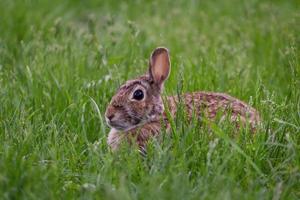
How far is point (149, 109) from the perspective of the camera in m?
5.39

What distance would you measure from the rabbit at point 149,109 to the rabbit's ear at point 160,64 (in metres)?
0.01

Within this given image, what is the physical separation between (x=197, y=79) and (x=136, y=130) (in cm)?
120

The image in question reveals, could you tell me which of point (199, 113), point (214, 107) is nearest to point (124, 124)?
point (199, 113)

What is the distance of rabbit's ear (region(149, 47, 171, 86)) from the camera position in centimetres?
560

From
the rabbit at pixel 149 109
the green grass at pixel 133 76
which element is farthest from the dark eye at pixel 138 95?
the green grass at pixel 133 76

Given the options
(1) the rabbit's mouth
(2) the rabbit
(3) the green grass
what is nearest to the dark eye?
(2) the rabbit

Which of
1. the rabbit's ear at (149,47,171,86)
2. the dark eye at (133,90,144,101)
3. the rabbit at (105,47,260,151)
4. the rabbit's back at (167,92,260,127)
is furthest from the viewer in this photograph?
the rabbit's ear at (149,47,171,86)

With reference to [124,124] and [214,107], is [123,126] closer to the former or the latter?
[124,124]

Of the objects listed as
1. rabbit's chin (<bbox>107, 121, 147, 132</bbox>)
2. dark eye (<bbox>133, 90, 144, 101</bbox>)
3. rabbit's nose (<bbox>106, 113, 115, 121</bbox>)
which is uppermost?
dark eye (<bbox>133, 90, 144, 101</bbox>)

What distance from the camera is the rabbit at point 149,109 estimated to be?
5178mm

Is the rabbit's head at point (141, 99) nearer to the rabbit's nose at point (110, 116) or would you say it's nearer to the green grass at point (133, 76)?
the rabbit's nose at point (110, 116)

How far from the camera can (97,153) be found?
459cm

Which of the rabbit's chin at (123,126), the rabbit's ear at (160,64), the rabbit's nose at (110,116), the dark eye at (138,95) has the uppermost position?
the rabbit's ear at (160,64)

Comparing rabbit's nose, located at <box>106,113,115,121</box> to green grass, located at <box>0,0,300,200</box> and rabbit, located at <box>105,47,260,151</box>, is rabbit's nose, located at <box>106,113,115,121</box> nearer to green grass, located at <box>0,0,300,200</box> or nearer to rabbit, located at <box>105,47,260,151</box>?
rabbit, located at <box>105,47,260,151</box>
